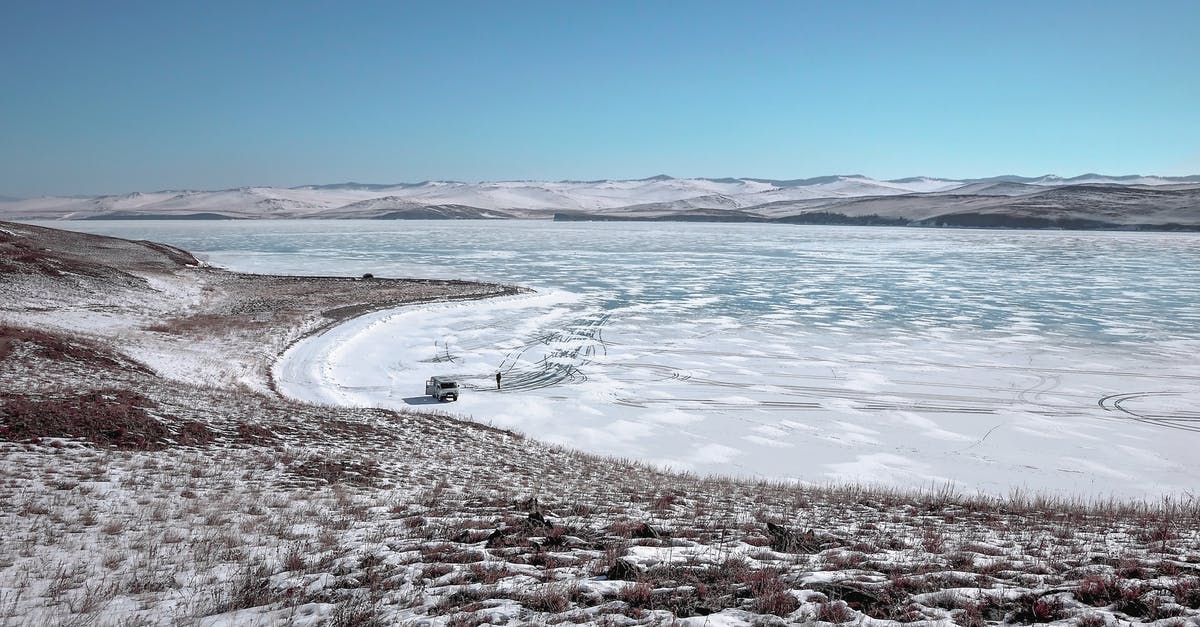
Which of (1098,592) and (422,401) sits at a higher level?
(1098,592)

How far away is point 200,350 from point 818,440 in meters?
22.3

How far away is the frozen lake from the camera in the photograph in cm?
1652

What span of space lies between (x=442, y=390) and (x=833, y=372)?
12.7 metres

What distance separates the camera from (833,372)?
946 inches

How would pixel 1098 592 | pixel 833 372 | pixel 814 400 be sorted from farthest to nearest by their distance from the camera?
pixel 833 372
pixel 814 400
pixel 1098 592

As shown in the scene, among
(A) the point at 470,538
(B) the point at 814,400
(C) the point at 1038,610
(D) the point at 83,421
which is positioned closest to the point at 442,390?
(D) the point at 83,421

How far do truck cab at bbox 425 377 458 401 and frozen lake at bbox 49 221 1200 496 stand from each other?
0.58 metres

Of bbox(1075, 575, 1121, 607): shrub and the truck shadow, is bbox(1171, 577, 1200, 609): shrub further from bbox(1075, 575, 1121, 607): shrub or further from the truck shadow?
the truck shadow

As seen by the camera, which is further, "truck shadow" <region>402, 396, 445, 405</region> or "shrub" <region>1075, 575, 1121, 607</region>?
"truck shadow" <region>402, 396, 445, 405</region>

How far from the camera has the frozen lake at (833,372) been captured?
16516mm

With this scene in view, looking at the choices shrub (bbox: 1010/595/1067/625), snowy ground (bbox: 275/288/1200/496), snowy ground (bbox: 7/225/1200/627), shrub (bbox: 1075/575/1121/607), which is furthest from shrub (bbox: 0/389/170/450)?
shrub (bbox: 1075/575/1121/607)

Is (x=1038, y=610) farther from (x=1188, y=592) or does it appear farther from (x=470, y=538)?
(x=470, y=538)

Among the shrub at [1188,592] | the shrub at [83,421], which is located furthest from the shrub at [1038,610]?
the shrub at [83,421]

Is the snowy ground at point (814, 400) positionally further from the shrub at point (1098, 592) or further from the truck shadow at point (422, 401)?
the shrub at point (1098, 592)
